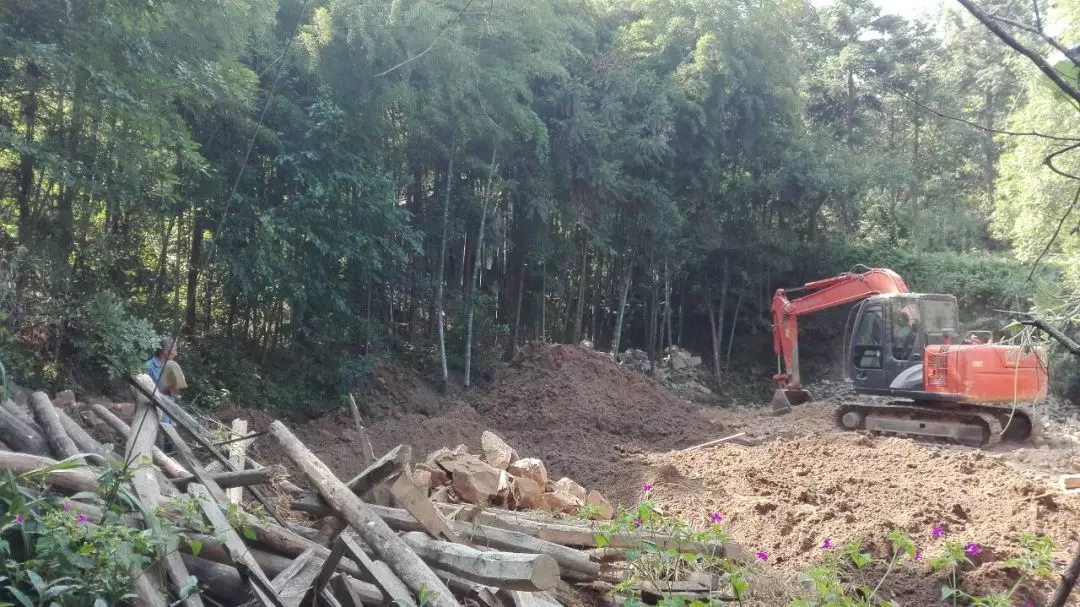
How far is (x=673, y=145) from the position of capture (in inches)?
714

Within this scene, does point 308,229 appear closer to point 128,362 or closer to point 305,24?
point 305,24

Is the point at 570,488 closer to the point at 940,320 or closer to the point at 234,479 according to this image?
the point at 234,479

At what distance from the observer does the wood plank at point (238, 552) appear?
3.09 m

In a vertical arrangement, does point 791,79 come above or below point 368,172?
above

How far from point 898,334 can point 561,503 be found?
7.43m

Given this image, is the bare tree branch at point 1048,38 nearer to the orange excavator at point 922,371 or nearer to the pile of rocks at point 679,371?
the orange excavator at point 922,371

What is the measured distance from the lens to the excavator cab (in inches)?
456

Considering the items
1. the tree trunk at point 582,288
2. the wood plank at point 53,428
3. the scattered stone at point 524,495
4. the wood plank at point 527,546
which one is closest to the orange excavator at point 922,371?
the tree trunk at point 582,288

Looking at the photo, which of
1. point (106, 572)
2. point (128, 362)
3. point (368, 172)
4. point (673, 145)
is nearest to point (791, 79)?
point (673, 145)

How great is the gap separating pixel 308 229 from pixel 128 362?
3644mm

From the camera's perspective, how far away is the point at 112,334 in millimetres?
8664

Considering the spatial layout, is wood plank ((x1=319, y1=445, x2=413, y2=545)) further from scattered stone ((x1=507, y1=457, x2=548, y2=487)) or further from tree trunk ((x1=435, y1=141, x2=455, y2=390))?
tree trunk ((x1=435, y1=141, x2=455, y2=390))

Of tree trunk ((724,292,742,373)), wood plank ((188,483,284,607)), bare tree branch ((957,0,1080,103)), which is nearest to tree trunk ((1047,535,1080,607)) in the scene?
bare tree branch ((957,0,1080,103))

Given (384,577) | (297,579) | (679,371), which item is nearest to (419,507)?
(384,577)
